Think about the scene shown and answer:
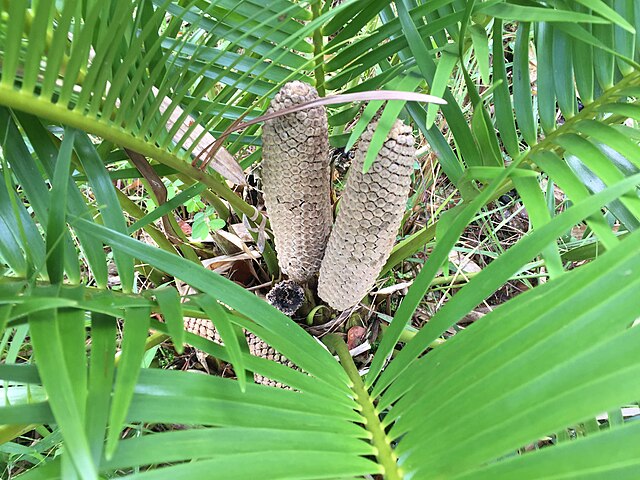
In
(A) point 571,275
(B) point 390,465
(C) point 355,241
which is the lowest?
(B) point 390,465

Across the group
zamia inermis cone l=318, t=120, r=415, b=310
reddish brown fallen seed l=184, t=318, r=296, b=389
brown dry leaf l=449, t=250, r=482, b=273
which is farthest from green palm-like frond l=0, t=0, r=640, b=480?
brown dry leaf l=449, t=250, r=482, b=273

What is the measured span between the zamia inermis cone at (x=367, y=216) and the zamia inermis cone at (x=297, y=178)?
0.04 metres

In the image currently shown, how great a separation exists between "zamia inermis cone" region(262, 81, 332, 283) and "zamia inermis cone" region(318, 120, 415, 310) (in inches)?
1.7

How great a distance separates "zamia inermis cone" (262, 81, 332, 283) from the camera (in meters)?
0.52

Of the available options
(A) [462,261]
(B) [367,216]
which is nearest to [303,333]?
(B) [367,216]

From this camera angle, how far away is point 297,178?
58 cm

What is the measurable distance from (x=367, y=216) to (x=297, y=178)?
0.10m

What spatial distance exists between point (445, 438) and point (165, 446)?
182 millimetres

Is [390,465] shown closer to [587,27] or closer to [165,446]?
[165,446]

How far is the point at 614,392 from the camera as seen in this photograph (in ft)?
0.83

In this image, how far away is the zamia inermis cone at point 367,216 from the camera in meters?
0.48

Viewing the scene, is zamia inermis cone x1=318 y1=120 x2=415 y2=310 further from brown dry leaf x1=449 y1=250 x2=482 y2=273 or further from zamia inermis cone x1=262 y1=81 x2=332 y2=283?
brown dry leaf x1=449 y1=250 x2=482 y2=273

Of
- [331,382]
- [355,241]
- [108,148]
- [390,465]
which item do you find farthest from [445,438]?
[108,148]

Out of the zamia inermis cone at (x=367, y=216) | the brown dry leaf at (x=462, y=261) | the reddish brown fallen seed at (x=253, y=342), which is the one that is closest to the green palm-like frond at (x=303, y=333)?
the zamia inermis cone at (x=367, y=216)
